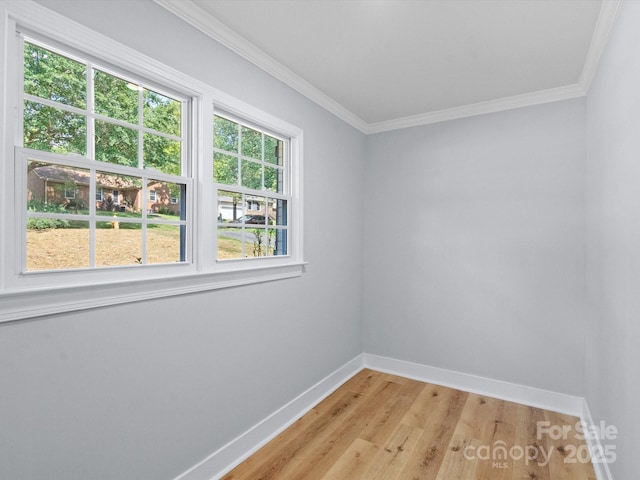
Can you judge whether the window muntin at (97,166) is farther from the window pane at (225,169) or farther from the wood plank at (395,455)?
the wood plank at (395,455)

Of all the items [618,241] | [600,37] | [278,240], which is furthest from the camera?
[278,240]

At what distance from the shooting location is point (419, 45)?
218 centimetres

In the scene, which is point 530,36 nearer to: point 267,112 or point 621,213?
point 621,213

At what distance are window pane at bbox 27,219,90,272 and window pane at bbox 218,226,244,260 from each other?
77 centimetres

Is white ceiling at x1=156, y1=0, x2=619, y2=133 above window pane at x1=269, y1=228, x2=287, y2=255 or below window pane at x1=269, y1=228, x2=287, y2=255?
above

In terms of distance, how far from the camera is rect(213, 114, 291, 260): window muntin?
7.11 ft

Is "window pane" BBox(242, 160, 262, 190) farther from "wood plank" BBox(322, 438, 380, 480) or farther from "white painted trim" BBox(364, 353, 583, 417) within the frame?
"white painted trim" BBox(364, 353, 583, 417)

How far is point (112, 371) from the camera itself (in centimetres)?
152

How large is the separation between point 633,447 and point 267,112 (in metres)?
2.67

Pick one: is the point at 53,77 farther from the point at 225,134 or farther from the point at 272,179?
the point at 272,179

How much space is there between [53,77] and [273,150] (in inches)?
56.9

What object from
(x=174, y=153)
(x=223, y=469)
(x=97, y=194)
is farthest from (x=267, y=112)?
(x=223, y=469)

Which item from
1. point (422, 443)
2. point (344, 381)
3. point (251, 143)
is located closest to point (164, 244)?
point (251, 143)

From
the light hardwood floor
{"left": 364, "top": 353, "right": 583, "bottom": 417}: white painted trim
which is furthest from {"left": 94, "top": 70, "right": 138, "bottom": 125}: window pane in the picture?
{"left": 364, "top": 353, "right": 583, "bottom": 417}: white painted trim
